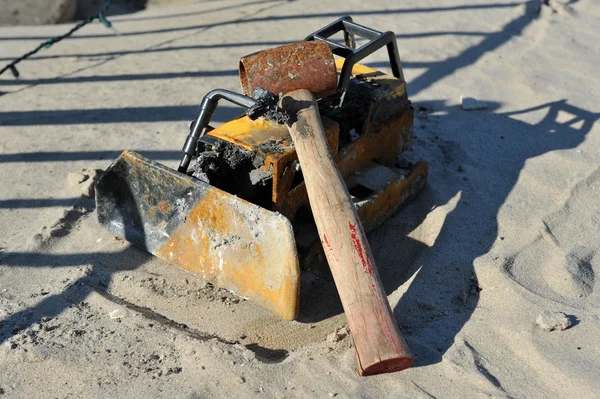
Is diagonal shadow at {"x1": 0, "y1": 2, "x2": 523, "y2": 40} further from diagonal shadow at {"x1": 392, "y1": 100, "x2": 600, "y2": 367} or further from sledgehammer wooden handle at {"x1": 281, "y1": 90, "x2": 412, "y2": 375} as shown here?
sledgehammer wooden handle at {"x1": 281, "y1": 90, "x2": 412, "y2": 375}

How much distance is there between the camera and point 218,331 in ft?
11.2

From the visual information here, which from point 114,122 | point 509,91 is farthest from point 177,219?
point 509,91

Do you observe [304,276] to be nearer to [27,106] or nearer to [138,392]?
[138,392]

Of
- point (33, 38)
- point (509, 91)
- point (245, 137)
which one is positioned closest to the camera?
point (245, 137)

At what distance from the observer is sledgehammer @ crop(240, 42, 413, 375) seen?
2.97 meters

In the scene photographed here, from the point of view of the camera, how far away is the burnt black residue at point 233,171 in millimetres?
3588

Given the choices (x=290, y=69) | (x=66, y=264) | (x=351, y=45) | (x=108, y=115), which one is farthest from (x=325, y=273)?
(x=108, y=115)

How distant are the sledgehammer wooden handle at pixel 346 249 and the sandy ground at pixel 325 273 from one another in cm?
16

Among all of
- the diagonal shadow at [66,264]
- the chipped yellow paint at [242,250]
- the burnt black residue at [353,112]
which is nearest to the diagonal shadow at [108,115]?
the diagonal shadow at [66,264]

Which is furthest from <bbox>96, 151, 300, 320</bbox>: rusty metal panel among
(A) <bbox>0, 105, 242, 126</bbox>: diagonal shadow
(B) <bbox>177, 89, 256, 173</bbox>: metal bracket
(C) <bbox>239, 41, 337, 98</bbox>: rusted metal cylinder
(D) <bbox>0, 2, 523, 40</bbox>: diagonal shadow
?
(D) <bbox>0, 2, 523, 40</bbox>: diagonal shadow

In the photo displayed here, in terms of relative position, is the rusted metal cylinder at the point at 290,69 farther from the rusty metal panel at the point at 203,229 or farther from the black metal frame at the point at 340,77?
the rusty metal panel at the point at 203,229

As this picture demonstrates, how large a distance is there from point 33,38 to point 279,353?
4965 mm

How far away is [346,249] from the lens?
3.17 m

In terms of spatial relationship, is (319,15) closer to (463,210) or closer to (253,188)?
(463,210)
